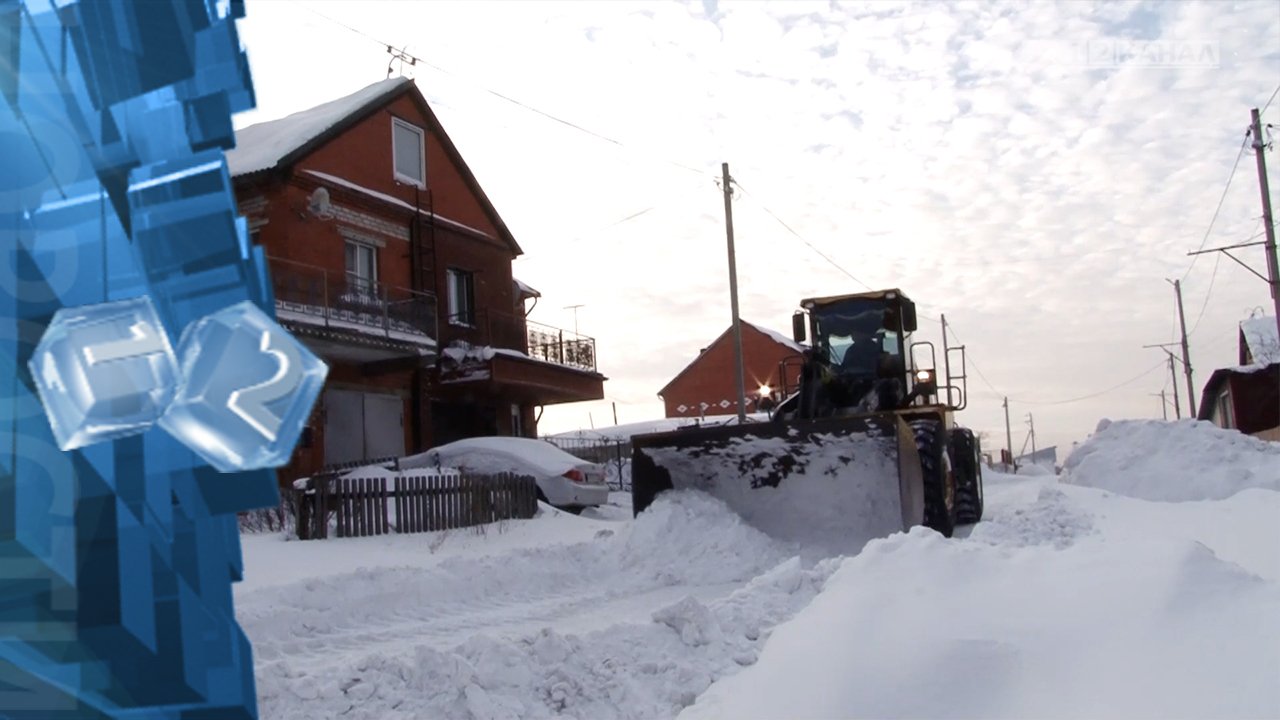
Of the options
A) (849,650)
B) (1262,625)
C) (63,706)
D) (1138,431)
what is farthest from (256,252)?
(1138,431)

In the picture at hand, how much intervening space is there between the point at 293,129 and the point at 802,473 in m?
15.2

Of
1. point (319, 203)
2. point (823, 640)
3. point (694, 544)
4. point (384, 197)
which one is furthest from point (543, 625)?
point (384, 197)

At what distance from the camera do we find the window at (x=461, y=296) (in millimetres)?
23922

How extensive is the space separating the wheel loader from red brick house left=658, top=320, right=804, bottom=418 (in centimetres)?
4224

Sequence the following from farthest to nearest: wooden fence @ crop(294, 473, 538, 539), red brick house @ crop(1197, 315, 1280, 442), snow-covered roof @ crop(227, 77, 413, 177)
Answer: red brick house @ crop(1197, 315, 1280, 442) < snow-covered roof @ crop(227, 77, 413, 177) < wooden fence @ crop(294, 473, 538, 539)

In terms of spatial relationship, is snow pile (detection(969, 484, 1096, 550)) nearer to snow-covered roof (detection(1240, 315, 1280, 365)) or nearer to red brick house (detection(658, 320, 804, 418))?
snow-covered roof (detection(1240, 315, 1280, 365))

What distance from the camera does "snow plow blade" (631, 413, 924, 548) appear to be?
30.9ft

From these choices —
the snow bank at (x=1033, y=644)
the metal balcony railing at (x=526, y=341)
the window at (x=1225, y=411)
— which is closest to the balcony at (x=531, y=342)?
the metal balcony railing at (x=526, y=341)

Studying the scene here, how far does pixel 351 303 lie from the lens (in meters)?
18.8

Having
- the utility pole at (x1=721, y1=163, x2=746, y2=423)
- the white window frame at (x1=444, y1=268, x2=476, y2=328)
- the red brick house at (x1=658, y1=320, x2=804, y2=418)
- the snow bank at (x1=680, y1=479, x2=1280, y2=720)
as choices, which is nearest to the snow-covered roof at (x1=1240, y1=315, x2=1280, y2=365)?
the red brick house at (x1=658, y1=320, x2=804, y2=418)

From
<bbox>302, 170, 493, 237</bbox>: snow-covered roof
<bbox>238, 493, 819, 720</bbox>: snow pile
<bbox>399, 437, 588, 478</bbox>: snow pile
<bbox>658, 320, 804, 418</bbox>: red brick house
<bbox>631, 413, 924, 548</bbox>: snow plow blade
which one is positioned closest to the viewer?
<bbox>238, 493, 819, 720</bbox>: snow pile

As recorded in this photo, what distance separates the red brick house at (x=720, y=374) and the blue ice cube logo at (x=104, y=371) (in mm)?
53277

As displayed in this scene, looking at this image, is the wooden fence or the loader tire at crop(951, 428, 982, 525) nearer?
the wooden fence

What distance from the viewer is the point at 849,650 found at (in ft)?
14.0
